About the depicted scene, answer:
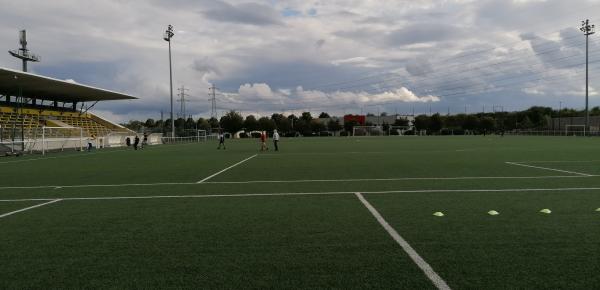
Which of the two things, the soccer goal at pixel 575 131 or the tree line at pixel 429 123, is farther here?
the tree line at pixel 429 123

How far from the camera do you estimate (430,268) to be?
15.5 feet

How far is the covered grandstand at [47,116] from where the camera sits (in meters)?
33.1

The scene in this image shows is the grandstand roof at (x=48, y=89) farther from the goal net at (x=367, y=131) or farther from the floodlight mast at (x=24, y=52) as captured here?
the goal net at (x=367, y=131)

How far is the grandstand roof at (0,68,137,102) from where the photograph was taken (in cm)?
4319

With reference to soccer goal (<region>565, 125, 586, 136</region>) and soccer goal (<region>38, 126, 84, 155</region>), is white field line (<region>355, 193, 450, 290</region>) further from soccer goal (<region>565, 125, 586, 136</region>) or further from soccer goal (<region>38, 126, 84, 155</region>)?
soccer goal (<region>565, 125, 586, 136</region>)

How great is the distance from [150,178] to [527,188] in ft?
35.0

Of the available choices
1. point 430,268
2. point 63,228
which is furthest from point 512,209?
point 63,228

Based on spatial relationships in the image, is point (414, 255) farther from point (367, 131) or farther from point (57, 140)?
point (367, 131)

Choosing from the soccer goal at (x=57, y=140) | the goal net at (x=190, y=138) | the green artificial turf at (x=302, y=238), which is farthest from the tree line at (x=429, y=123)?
the green artificial turf at (x=302, y=238)

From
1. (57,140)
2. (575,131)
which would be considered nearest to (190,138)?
(57,140)

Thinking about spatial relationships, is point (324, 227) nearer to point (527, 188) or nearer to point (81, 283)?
point (81, 283)

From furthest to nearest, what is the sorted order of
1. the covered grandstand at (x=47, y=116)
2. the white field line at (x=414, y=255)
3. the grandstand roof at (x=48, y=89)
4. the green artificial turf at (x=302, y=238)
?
the grandstand roof at (x=48, y=89) → the covered grandstand at (x=47, y=116) → the green artificial turf at (x=302, y=238) → the white field line at (x=414, y=255)

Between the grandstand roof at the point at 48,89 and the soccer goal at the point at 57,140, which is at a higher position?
the grandstand roof at the point at 48,89

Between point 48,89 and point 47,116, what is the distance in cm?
413
